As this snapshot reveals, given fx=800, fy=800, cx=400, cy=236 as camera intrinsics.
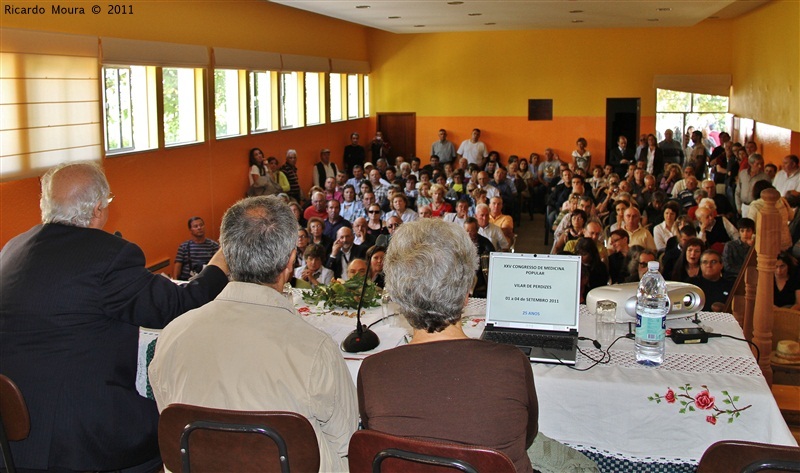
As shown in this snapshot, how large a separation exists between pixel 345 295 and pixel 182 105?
672cm

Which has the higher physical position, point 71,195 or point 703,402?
point 71,195

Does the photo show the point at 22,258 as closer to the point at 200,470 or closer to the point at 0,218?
the point at 200,470

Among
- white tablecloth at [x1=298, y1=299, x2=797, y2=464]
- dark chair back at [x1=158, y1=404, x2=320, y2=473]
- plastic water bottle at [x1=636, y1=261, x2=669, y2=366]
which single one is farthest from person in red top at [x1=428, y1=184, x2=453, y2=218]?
dark chair back at [x1=158, y1=404, x2=320, y2=473]

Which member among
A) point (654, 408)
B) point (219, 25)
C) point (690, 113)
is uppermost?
point (219, 25)

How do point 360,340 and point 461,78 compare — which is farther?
point 461,78

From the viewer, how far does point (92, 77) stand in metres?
7.20

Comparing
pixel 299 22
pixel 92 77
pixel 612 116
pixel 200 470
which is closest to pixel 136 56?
pixel 92 77

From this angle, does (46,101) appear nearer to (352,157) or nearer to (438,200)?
(438,200)

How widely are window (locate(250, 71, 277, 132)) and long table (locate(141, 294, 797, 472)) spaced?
900cm

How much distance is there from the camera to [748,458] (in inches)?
62.9

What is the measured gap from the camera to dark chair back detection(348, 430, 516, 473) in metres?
1.50

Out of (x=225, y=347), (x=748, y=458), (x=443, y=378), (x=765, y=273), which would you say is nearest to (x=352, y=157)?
(x=765, y=273)

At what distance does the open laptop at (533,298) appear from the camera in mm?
2623

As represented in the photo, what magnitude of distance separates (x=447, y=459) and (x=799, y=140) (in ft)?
31.1
